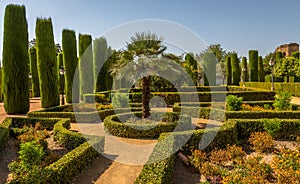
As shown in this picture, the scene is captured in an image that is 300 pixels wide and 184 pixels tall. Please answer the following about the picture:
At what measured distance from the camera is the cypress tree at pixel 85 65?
19.0 m

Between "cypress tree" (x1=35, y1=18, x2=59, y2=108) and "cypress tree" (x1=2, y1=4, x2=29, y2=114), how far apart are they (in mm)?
1122

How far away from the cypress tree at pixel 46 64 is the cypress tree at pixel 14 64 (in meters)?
1.12

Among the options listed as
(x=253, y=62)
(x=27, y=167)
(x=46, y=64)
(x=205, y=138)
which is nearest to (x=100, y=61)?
(x=46, y=64)

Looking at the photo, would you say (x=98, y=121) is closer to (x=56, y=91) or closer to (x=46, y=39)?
(x=56, y=91)

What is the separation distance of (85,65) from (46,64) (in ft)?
15.2

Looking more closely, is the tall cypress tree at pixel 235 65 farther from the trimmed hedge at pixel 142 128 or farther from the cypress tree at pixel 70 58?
the trimmed hedge at pixel 142 128

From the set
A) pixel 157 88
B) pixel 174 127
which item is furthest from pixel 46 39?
pixel 174 127

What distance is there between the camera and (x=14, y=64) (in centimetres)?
1326

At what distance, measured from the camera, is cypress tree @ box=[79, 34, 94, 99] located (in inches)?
749

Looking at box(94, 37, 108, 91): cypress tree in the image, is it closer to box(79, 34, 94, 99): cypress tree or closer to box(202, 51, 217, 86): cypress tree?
box(79, 34, 94, 99): cypress tree

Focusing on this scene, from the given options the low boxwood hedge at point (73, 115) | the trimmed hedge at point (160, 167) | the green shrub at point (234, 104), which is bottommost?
the trimmed hedge at point (160, 167)

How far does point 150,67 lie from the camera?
8.71 m

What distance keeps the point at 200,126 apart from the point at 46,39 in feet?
38.8

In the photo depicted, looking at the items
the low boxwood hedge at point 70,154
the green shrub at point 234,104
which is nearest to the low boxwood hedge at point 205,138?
the low boxwood hedge at point 70,154
